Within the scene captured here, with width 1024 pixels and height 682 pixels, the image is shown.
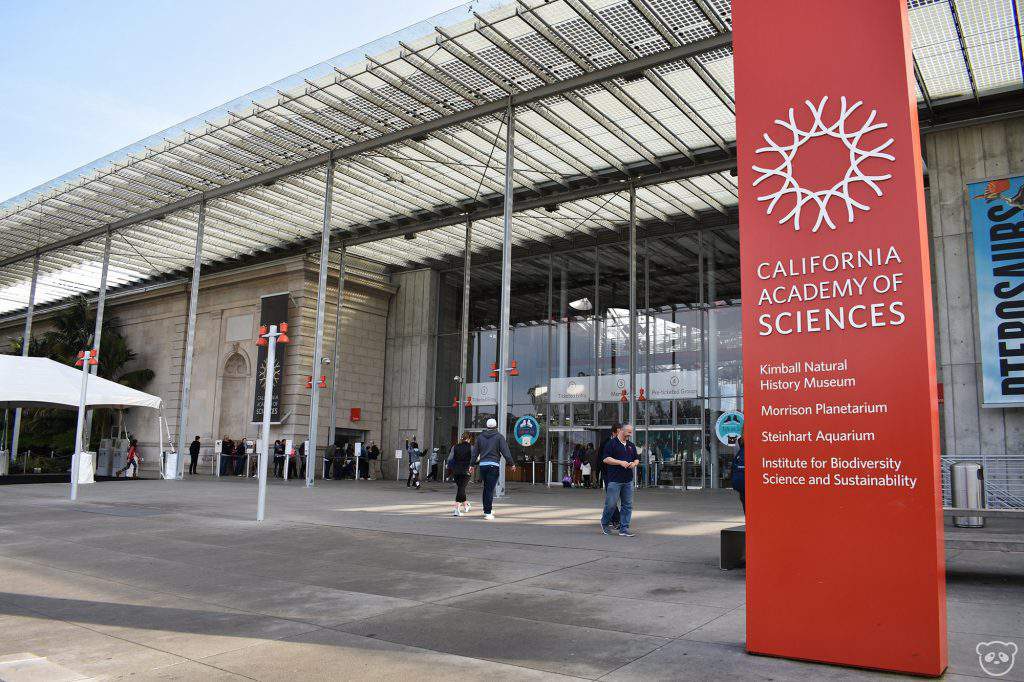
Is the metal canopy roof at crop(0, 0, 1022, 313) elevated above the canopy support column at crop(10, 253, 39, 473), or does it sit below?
above

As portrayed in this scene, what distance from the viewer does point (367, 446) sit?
109 feet

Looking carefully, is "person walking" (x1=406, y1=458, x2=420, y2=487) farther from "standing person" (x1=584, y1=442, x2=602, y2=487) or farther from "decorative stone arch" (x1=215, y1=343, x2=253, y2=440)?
"decorative stone arch" (x1=215, y1=343, x2=253, y2=440)

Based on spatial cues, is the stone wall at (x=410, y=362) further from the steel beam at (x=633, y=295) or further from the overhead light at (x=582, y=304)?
the steel beam at (x=633, y=295)

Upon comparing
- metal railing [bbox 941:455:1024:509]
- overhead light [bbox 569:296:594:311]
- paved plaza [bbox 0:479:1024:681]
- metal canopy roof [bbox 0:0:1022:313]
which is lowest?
paved plaza [bbox 0:479:1024:681]

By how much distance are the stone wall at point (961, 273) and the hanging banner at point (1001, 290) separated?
412 millimetres

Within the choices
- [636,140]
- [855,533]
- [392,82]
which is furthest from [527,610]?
[636,140]

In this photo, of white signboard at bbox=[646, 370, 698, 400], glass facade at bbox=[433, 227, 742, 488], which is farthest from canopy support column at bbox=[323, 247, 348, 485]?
white signboard at bbox=[646, 370, 698, 400]

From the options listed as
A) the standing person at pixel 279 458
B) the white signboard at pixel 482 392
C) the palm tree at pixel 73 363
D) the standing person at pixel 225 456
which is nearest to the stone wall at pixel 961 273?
the white signboard at pixel 482 392

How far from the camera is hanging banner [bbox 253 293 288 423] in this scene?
107ft

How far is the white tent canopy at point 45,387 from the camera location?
72.9 ft

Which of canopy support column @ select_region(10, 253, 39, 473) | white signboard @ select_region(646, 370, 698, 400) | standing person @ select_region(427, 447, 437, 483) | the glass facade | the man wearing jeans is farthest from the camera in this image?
canopy support column @ select_region(10, 253, 39, 473)

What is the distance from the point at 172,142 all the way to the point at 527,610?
905 inches

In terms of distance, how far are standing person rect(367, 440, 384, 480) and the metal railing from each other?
23819 mm

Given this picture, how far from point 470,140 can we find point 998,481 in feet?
55.1
